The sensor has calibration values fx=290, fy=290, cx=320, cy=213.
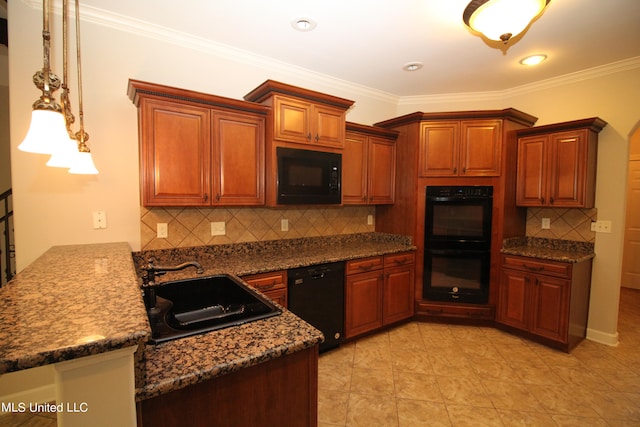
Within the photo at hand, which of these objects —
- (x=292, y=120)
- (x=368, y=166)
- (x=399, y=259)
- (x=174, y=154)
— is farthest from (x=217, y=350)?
(x=368, y=166)

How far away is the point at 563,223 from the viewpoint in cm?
321

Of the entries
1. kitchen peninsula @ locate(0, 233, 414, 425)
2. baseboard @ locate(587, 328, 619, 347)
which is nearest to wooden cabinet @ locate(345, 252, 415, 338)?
kitchen peninsula @ locate(0, 233, 414, 425)

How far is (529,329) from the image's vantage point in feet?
9.71

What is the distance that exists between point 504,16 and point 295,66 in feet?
6.34

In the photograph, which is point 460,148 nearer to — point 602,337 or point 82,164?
point 602,337

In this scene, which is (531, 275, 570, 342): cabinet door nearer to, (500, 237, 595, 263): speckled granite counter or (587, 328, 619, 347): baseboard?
(500, 237, 595, 263): speckled granite counter

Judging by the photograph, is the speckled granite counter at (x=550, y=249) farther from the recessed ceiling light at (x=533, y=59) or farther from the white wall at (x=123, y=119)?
the recessed ceiling light at (x=533, y=59)

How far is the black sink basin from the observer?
4.56ft

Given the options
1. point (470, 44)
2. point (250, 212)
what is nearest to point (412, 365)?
point (250, 212)

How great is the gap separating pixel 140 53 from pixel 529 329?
4.38m

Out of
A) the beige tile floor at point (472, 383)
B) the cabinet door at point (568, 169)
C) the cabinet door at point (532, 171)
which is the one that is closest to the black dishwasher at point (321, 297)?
the beige tile floor at point (472, 383)

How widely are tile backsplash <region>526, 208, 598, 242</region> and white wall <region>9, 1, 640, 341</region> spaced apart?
0.12 meters

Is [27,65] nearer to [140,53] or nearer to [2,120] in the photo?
[140,53]

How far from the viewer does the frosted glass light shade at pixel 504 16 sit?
162 centimetres
